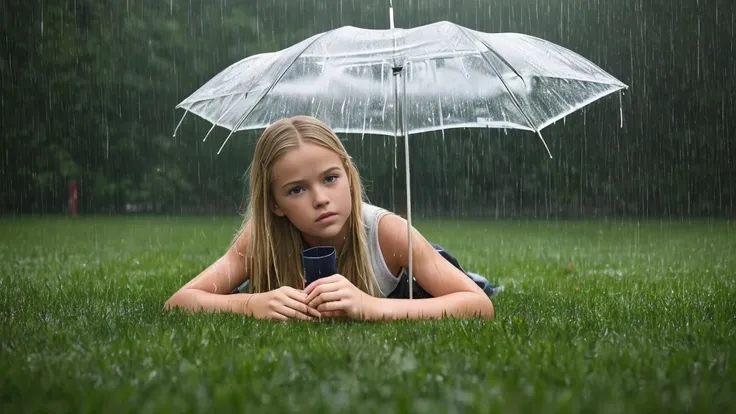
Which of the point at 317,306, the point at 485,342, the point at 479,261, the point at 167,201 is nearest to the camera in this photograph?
the point at 485,342

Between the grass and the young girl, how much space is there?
0.15 m

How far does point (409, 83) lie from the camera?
14.7 ft

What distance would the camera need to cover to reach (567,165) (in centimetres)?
2177

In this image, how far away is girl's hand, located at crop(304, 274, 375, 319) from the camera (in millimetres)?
3676

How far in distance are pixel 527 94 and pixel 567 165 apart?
18214 mm

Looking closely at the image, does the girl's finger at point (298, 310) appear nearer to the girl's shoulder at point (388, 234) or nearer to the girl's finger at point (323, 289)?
the girl's finger at point (323, 289)

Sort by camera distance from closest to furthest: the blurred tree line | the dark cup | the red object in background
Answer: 1. the dark cup
2. the blurred tree line
3. the red object in background

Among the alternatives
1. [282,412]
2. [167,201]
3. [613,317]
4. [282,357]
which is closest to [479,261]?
[613,317]

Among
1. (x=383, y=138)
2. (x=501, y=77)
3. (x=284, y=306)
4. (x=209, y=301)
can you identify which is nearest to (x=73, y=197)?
(x=383, y=138)

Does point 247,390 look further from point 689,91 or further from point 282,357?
point 689,91

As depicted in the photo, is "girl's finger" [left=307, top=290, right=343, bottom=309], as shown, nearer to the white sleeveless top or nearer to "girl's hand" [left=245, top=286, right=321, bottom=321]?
"girl's hand" [left=245, top=286, right=321, bottom=321]

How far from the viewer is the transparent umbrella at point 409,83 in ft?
12.8

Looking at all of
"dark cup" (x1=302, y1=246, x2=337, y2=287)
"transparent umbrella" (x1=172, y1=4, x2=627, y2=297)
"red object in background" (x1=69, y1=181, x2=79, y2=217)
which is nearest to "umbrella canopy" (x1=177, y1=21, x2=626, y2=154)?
"transparent umbrella" (x1=172, y1=4, x2=627, y2=297)

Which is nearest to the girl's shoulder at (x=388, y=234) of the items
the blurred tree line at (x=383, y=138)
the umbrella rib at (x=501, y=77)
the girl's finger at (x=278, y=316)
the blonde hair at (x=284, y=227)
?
the blonde hair at (x=284, y=227)
